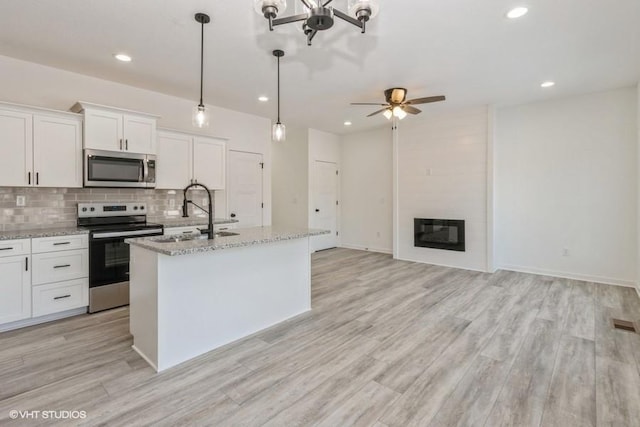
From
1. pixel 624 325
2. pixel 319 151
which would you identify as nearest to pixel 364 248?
pixel 319 151

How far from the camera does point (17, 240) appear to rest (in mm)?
2939

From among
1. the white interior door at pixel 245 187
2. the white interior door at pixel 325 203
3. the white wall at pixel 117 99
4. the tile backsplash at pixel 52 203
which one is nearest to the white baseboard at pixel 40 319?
the tile backsplash at pixel 52 203

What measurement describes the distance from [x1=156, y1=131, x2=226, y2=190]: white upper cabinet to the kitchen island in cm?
184

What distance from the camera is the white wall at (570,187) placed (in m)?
4.36

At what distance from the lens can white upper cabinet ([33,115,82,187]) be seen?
3.25 m

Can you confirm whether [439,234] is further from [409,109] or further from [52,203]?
[52,203]

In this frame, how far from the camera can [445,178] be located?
5.61m

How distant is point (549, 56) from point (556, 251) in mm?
3038

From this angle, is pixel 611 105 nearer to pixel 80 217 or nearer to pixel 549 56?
pixel 549 56

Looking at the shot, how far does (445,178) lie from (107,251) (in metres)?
5.21

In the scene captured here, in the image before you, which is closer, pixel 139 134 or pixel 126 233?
pixel 126 233

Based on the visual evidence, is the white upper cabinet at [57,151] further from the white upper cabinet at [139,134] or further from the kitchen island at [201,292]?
the kitchen island at [201,292]


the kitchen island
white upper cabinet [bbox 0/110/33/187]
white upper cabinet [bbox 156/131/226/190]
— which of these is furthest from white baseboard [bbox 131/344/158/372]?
white upper cabinet [bbox 156/131/226/190]

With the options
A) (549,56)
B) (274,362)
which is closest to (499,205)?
(549,56)
